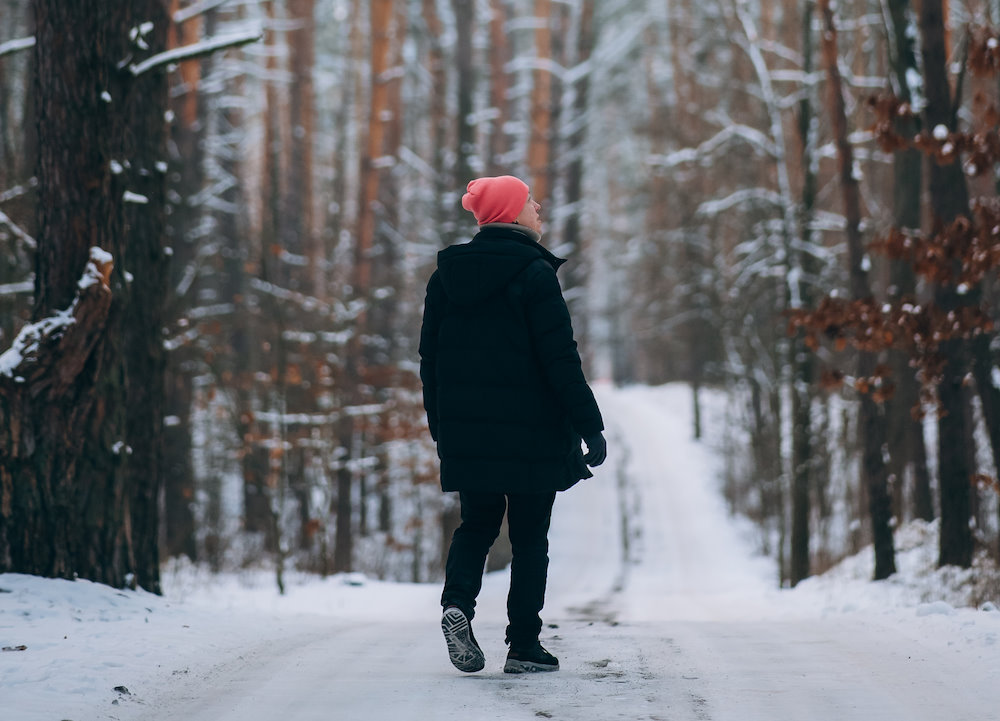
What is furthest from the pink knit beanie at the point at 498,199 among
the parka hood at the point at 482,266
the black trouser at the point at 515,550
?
the black trouser at the point at 515,550

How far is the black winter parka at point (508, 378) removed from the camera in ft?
15.1

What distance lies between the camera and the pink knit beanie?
15.9 ft

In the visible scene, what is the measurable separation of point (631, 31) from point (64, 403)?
2349cm

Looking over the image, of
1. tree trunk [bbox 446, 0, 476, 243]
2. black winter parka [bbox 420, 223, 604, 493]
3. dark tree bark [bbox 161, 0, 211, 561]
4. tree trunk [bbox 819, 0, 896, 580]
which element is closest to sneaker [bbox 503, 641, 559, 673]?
black winter parka [bbox 420, 223, 604, 493]

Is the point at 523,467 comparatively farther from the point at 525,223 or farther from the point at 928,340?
the point at 928,340

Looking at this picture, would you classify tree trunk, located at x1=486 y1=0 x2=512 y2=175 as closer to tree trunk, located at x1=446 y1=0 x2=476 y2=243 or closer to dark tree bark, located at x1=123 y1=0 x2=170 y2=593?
tree trunk, located at x1=446 y1=0 x2=476 y2=243

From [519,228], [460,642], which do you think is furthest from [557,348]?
[460,642]

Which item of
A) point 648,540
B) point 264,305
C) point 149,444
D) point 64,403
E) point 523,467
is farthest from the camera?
point 648,540

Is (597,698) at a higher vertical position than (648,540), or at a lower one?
higher

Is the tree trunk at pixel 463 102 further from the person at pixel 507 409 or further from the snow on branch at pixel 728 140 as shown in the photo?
the person at pixel 507 409

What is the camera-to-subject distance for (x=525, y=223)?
Result: 4914 mm

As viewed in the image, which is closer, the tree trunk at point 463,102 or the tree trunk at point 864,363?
the tree trunk at point 864,363

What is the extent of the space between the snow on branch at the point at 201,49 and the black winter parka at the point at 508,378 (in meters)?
2.44

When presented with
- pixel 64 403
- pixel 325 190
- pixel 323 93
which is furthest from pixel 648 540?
pixel 323 93
